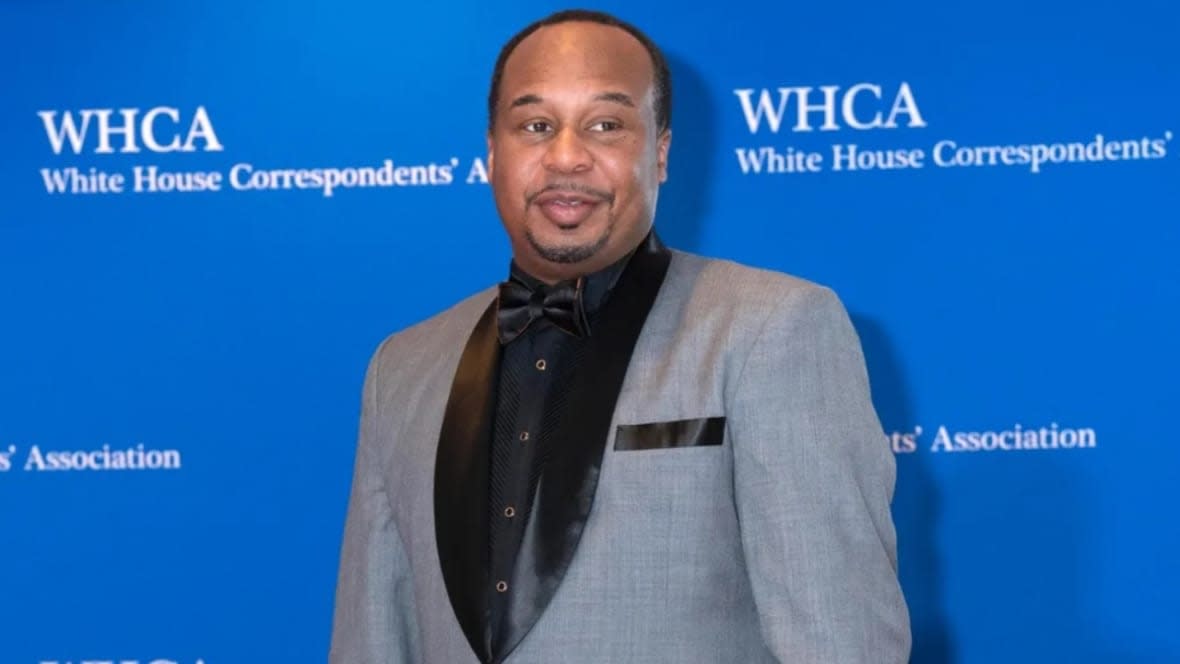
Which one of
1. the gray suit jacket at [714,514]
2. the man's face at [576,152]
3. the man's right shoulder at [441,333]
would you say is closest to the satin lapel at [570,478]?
the gray suit jacket at [714,514]

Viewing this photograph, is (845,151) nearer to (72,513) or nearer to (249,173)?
(249,173)

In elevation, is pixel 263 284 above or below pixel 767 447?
above

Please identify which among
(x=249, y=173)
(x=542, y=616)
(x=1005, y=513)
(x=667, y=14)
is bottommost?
(x=542, y=616)

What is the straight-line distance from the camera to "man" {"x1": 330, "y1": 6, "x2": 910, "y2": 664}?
1.84 m

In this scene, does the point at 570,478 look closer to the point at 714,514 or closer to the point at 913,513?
the point at 714,514

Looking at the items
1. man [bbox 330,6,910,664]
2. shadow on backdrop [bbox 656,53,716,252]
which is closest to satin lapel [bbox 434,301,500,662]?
man [bbox 330,6,910,664]

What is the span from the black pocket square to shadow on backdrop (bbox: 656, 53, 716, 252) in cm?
131

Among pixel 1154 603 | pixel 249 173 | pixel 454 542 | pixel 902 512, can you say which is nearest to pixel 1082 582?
pixel 1154 603

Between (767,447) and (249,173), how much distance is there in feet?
5.77

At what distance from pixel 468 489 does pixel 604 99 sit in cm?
53

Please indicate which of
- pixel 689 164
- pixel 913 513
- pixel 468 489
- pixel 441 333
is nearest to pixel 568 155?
pixel 441 333

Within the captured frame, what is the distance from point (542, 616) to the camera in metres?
1.89

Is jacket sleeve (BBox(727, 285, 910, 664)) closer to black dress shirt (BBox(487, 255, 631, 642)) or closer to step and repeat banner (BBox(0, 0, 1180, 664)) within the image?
black dress shirt (BBox(487, 255, 631, 642))

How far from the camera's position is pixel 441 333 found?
7.30ft
